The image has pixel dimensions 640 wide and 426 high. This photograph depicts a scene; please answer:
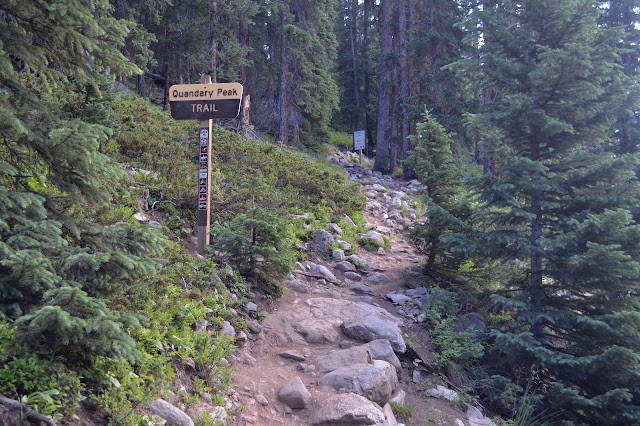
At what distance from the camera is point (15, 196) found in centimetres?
314

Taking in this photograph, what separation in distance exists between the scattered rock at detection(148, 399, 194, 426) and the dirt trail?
0.65 m

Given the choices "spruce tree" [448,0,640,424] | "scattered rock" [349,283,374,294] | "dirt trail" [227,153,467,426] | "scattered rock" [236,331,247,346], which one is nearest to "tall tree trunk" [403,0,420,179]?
"dirt trail" [227,153,467,426]

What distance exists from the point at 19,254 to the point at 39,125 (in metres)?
1.19

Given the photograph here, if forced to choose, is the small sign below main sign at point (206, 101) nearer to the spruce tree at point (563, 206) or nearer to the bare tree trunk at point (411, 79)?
the spruce tree at point (563, 206)

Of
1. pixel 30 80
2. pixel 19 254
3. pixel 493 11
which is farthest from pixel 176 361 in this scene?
pixel 493 11

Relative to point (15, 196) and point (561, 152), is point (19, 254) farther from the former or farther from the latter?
point (561, 152)

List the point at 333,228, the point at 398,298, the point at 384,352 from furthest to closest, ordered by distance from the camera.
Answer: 1. the point at 333,228
2. the point at 398,298
3. the point at 384,352

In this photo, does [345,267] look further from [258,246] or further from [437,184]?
[258,246]

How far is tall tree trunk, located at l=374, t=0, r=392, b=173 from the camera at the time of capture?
2241cm

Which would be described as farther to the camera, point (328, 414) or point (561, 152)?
point (561, 152)

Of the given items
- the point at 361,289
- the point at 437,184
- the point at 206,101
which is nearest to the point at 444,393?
the point at 361,289

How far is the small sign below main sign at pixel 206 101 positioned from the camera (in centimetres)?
733

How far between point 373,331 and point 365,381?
1.51 m

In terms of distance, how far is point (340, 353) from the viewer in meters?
5.77
